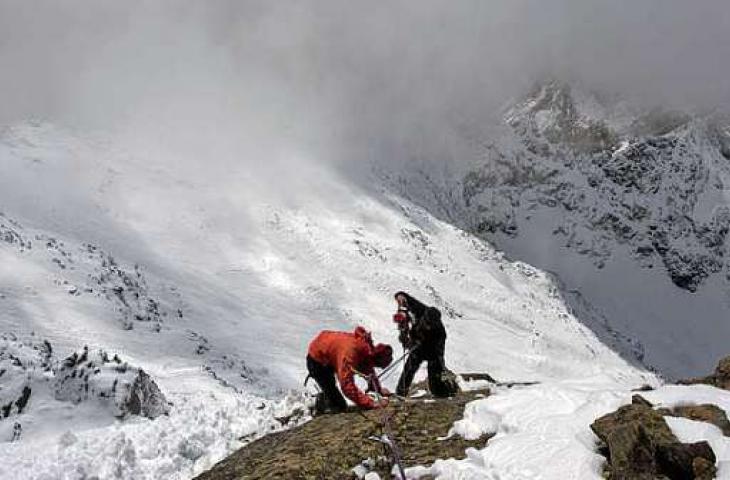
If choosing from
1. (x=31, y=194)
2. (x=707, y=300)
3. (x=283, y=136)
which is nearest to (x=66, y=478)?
(x=31, y=194)

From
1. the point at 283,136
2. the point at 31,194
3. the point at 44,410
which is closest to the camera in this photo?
the point at 44,410

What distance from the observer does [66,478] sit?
10297 millimetres

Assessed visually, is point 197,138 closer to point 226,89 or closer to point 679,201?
point 226,89

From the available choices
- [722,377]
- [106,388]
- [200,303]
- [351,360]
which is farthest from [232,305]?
[722,377]

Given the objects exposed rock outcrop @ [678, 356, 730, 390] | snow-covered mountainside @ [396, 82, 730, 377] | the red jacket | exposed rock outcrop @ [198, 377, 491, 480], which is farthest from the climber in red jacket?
snow-covered mountainside @ [396, 82, 730, 377]

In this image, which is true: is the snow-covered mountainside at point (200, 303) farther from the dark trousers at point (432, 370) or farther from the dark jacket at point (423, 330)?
the dark jacket at point (423, 330)

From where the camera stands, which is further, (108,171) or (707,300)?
(707,300)

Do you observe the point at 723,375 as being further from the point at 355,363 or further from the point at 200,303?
the point at 200,303

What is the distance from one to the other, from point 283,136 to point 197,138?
12835 millimetres

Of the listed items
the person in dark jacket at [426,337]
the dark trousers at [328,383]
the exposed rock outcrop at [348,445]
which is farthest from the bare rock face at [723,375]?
the dark trousers at [328,383]

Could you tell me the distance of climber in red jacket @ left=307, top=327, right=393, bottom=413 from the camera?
29.8ft

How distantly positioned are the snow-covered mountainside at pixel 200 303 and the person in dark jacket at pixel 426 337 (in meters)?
2.04

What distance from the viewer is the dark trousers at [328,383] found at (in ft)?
32.8

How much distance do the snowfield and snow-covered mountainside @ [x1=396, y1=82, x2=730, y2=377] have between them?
3518 centimetres
